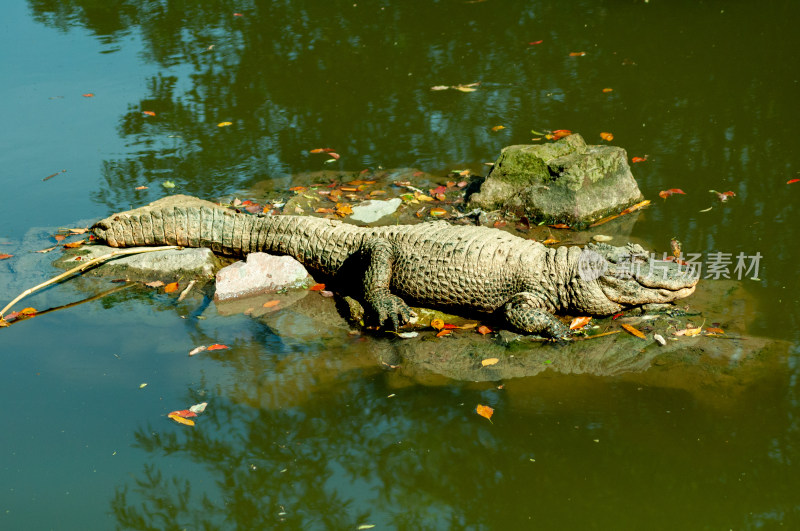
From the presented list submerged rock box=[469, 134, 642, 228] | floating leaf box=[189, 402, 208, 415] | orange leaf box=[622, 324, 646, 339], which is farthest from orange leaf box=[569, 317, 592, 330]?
floating leaf box=[189, 402, 208, 415]

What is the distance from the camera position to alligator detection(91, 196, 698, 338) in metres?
5.84

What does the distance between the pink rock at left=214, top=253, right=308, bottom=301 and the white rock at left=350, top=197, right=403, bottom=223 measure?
1.19 metres

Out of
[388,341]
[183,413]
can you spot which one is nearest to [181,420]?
[183,413]

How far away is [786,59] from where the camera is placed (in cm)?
1009

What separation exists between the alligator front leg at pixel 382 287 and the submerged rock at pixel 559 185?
1.68 meters

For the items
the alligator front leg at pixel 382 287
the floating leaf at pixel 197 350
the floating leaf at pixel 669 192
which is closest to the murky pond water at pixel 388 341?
the floating leaf at pixel 197 350

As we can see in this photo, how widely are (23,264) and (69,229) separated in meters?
0.80

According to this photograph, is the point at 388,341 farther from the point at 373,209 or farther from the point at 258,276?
the point at 373,209

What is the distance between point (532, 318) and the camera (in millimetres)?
5625

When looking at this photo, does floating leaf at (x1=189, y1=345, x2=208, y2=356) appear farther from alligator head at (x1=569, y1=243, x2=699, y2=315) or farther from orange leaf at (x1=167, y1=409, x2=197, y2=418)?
alligator head at (x1=569, y1=243, x2=699, y2=315)

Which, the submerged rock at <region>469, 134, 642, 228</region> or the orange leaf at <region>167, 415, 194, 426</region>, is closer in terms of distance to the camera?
the orange leaf at <region>167, 415, 194, 426</region>

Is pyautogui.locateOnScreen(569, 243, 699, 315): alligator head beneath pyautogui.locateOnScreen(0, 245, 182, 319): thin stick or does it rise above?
above

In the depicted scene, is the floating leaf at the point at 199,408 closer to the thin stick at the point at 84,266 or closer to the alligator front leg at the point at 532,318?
the thin stick at the point at 84,266

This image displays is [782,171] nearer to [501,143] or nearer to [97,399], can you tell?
[501,143]
